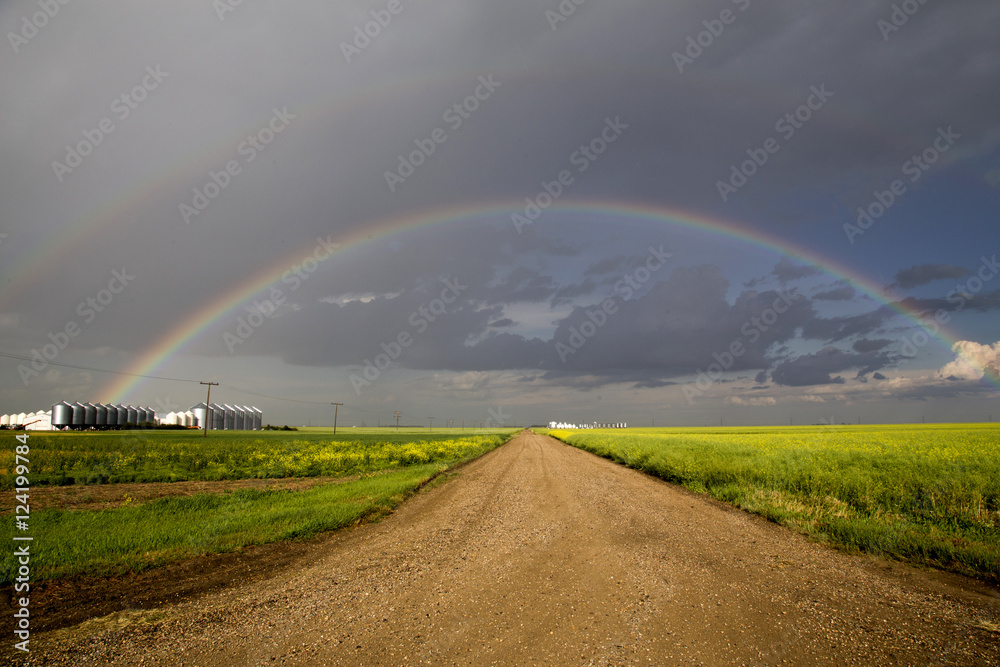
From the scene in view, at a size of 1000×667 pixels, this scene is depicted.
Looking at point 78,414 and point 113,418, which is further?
point 113,418

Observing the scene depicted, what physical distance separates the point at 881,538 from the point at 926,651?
5082 millimetres

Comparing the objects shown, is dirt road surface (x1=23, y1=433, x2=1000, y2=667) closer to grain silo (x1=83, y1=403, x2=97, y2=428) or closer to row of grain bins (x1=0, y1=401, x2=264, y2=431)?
row of grain bins (x1=0, y1=401, x2=264, y2=431)

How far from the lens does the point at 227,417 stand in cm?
15275

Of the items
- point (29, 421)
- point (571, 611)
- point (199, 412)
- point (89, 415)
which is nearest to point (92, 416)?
point (89, 415)

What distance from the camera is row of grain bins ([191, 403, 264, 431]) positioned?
146000mm

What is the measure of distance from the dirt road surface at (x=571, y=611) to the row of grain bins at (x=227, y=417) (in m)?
156

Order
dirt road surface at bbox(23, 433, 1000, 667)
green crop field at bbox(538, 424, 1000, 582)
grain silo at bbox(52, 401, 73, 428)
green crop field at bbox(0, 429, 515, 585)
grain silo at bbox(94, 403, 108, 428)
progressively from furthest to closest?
1. grain silo at bbox(94, 403, 108, 428)
2. grain silo at bbox(52, 401, 73, 428)
3. green crop field at bbox(0, 429, 515, 585)
4. green crop field at bbox(538, 424, 1000, 582)
5. dirt road surface at bbox(23, 433, 1000, 667)

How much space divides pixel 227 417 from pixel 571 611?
571ft

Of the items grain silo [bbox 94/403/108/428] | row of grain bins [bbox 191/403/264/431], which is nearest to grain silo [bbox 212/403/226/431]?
row of grain bins [bbox 191/403/264/431]

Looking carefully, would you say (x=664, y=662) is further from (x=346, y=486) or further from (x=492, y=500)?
(x=346, y=486)

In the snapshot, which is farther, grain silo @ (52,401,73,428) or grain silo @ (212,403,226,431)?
grain silo @ (212,403,226,431)

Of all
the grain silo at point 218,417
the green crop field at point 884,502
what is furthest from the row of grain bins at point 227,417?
the green crop field at point 884,502

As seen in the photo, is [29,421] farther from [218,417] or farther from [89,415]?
[218,417]

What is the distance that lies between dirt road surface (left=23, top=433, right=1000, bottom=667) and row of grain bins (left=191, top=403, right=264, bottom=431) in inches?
6126
